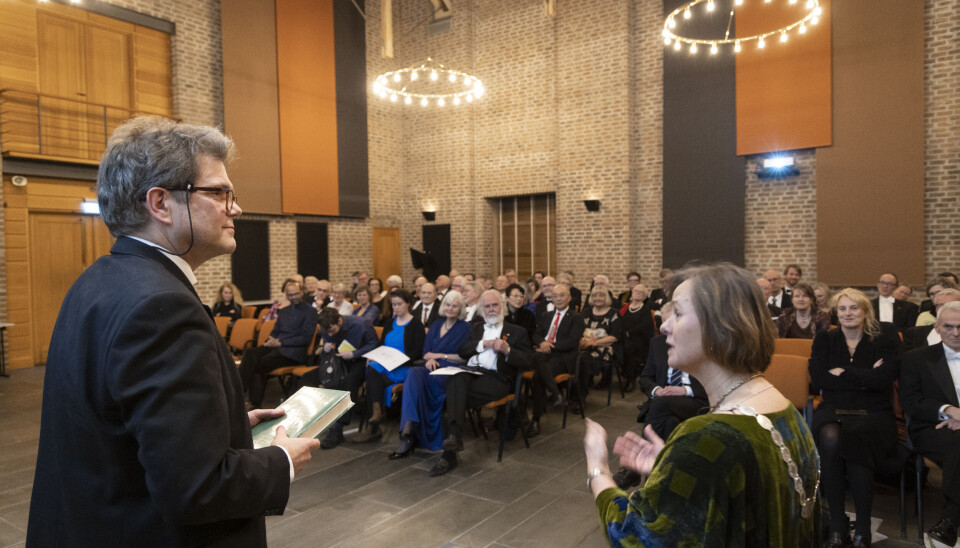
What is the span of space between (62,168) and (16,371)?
301 centimetres

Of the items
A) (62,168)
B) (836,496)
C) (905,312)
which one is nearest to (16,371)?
(62,168)

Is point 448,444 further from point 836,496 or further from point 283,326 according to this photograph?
point 283,326

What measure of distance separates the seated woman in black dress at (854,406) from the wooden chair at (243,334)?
5771 millimetres

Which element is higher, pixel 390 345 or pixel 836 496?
pixel 390 345

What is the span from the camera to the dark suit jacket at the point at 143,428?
0.95 m

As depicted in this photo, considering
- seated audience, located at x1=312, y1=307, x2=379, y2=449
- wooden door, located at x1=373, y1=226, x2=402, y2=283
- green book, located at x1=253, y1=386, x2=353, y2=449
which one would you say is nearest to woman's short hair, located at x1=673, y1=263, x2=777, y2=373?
green book, located at x1=253, y1=386, x2=353, y2=449

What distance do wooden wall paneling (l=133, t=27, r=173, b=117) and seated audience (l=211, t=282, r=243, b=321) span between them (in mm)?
3400

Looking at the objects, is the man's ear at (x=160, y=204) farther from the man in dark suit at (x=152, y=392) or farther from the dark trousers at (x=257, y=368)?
the dark trousers at (x=257, y=368)

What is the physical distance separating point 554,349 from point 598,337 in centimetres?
91

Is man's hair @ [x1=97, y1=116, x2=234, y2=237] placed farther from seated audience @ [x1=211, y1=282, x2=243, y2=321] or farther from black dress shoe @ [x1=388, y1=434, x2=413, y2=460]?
seated audience @ [x1=211, y1=282, x2=243, y2=321]

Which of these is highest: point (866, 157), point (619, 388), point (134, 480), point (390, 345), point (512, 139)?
point (512, 139)

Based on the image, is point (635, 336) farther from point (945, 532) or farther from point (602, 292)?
point (945, 532)

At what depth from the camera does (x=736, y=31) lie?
9.23 m

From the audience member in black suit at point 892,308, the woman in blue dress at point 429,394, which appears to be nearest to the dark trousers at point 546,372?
the woman in blue dress at point 429,394
